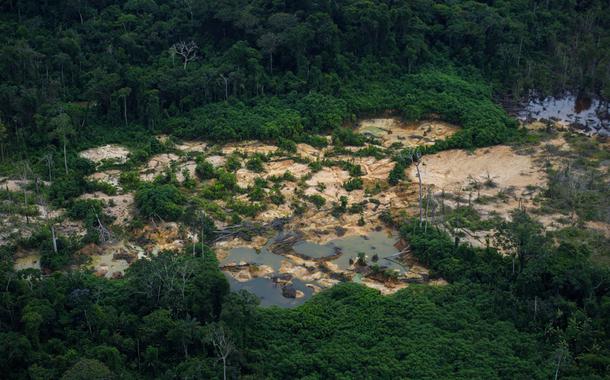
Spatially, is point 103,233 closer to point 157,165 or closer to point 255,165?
point 157,165

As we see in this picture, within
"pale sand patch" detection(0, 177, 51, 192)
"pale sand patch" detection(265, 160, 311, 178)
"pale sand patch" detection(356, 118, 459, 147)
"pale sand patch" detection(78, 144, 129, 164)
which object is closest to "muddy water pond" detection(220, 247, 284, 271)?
"pale sand patch" detection(265, 160, 311, 178)

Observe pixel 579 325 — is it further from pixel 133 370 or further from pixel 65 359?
pixel 65 359

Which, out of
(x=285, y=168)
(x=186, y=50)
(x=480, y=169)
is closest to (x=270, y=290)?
(x=285, y=168)

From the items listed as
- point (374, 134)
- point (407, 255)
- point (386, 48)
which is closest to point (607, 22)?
point (386, 48)

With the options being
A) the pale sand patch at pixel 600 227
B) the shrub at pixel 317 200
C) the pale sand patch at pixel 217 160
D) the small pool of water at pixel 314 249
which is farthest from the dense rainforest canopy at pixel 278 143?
the small pool of water at pixel 314 249

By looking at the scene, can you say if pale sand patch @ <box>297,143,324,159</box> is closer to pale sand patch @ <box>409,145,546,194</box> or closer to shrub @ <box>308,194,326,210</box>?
shrub @ <box>308,194,326,210</box>
